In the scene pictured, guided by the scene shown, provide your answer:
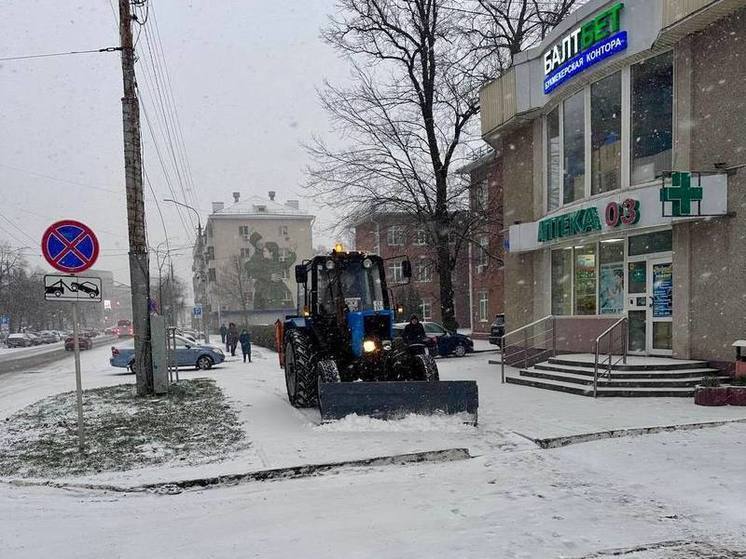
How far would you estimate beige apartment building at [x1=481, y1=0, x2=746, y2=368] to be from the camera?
33.5ft

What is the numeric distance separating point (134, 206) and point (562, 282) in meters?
Answer: 10.8

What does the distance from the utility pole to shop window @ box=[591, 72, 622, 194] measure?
10678 mm

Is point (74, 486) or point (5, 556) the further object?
point (74, 486)

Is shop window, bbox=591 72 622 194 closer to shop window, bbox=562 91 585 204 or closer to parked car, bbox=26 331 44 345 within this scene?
shop window, bbox=562 91 585 204

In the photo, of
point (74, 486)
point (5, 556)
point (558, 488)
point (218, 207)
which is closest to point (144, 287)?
point (74, 486)

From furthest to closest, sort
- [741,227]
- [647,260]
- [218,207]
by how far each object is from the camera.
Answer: [218,207] < [647,260] < [741,227]

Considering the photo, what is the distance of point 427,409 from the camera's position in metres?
7.73

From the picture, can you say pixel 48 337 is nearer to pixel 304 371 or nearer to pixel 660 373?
pixel 304 371

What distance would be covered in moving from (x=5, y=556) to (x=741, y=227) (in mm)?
11657

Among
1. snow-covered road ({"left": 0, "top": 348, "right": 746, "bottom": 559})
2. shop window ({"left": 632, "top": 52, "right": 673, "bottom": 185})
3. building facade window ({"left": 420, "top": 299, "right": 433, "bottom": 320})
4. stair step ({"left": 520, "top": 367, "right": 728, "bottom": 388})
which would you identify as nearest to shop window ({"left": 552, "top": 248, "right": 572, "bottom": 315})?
shop window ({"left": 632, "top": 52, "right": 673, "bottom": 185})

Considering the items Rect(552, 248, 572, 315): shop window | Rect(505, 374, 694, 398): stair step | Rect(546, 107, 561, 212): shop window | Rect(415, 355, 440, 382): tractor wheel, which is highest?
Rect(546, 107, 561, 212): shop window

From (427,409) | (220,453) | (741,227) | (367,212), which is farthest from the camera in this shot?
(367,212)

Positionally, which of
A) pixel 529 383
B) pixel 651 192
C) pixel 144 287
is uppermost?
pixel 651 192

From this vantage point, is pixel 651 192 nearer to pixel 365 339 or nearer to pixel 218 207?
pixel 365 339
